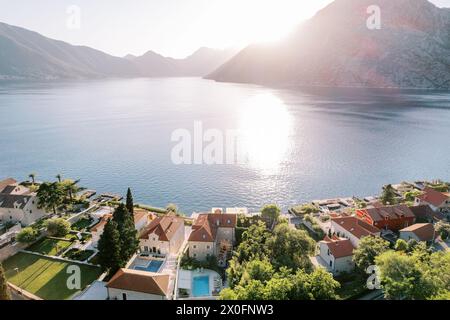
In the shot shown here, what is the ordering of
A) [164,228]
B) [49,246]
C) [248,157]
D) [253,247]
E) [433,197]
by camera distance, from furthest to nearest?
[248,157] < [433,197] < [49,246] < [164,228] < [253,247]

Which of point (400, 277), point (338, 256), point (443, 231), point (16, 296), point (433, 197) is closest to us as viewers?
point (400, 277)

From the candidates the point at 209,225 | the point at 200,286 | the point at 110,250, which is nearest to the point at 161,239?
the point at 209,225

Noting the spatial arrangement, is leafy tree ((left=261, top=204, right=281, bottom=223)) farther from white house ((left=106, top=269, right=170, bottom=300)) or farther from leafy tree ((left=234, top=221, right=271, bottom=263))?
white house ((left=106, top=269, right=170, bottom=300))

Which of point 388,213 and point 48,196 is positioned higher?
point 48,196

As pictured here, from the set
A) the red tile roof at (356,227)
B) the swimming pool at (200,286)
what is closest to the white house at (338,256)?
the red tile roof at (356,227)

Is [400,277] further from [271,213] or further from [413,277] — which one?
[271,213]

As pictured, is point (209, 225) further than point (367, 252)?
Yes
